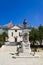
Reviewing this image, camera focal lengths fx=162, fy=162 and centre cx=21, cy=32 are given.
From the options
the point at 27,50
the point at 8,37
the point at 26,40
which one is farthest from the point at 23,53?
the point at 8,37

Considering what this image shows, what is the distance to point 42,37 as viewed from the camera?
41.0 metres

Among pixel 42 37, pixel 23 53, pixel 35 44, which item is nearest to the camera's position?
pixel 23 53

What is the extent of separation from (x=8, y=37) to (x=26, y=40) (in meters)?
34.7

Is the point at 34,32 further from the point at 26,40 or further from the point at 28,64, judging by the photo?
the point at 28,64

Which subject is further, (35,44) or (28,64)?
(35,44)

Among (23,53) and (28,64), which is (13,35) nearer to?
(23,53)

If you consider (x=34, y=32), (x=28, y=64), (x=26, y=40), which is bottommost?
(x=28, y=64)

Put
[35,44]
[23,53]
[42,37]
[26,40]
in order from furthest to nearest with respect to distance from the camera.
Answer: [35,44], [42,37], [26,40], [23,53]

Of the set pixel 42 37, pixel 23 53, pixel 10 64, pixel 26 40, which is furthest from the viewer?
pixel 42 37

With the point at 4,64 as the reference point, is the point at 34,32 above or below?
above

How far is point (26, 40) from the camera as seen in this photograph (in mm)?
23938

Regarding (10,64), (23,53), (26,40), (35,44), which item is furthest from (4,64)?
(35,44)

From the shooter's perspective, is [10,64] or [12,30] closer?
[10,64]

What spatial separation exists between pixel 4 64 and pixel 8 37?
142 ft
